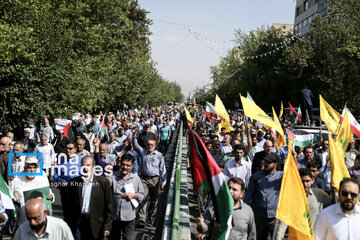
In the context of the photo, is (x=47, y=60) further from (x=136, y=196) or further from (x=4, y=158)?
(x=136, y=196)

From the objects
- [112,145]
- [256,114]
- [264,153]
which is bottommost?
[112,145]

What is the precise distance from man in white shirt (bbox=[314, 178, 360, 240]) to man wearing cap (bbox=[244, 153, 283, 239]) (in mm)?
1627

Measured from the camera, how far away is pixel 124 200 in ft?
20.2

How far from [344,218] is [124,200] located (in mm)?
3208

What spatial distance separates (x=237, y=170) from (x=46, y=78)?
11923 mm

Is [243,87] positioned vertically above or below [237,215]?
above

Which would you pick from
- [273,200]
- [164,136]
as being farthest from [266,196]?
[164,136]

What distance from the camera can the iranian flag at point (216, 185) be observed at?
4.27 meters

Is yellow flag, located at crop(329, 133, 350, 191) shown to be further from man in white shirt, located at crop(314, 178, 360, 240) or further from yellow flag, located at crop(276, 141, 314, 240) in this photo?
man in white shirt, located at crop(314, 178, 360, 240)

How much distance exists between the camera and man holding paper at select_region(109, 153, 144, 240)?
6133 mm

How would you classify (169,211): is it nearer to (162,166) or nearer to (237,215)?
(162,166)

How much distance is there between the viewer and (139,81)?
36.6m

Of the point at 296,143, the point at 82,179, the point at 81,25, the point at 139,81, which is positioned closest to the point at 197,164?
the point at 82,179

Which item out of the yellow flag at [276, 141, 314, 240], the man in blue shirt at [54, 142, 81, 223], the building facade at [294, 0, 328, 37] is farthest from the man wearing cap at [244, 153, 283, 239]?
the building facade at [294, 0, 328, 37]
